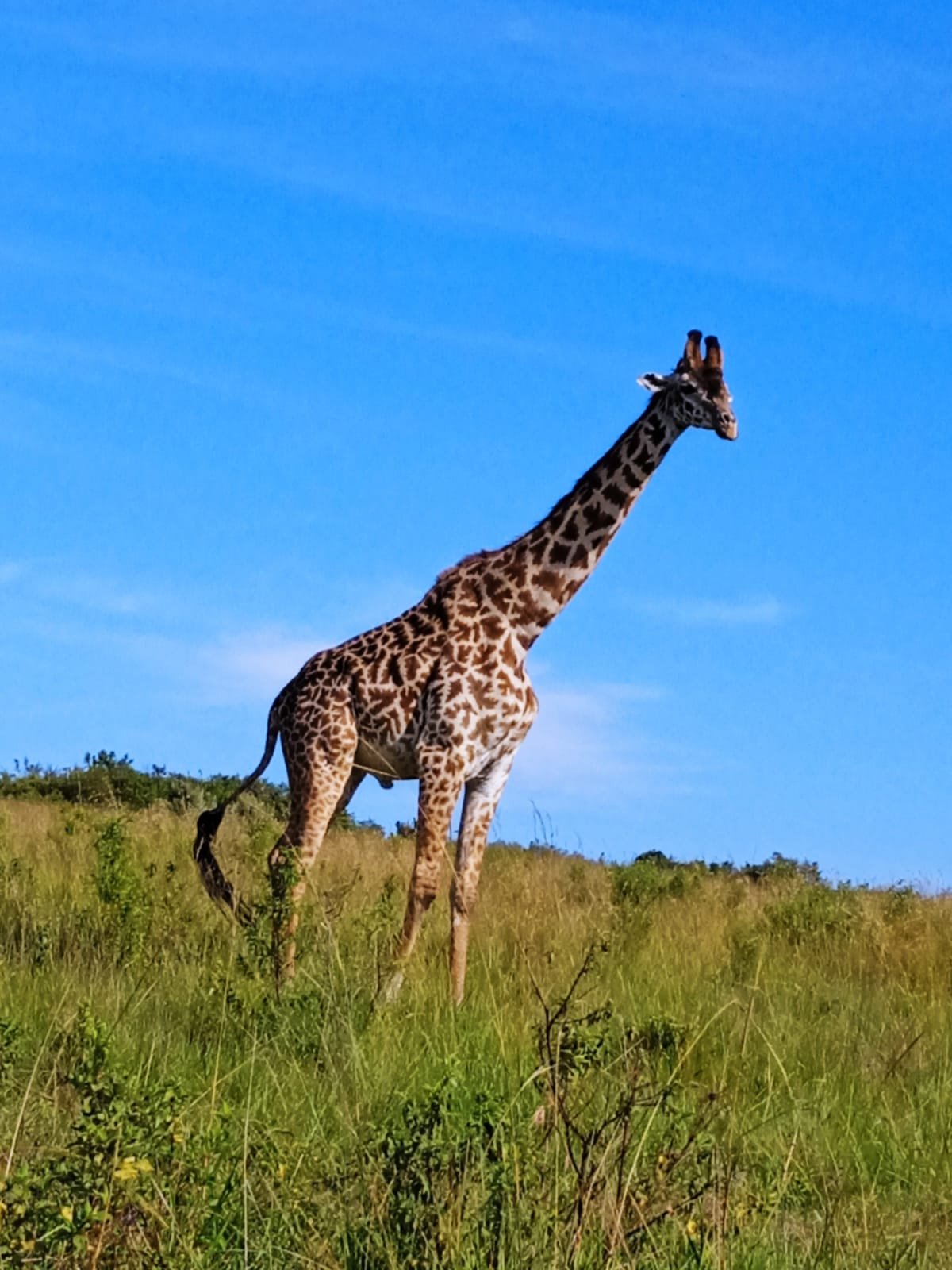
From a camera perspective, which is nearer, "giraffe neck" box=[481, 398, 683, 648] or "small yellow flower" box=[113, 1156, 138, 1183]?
"small yellow flower" box=[113, 1156, 138, 1183]

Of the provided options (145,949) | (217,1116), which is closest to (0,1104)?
(217,1116)

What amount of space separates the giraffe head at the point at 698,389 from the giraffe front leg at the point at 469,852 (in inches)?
88.9

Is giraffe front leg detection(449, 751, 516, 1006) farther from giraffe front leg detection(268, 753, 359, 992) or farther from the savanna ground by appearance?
giraffe front leg detection(268, 753, 359, 992)

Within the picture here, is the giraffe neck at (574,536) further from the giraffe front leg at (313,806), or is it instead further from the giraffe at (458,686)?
the giraffe front leg at (313,806)

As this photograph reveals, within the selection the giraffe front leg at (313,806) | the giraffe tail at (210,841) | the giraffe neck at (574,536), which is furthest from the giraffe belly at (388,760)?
the giraffe neck at (574,536)

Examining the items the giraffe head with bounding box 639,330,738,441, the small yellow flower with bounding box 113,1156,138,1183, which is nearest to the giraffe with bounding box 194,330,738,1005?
the giraffe head with bounding box 639,330,738,441

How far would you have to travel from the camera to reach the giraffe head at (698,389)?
32.9 feet

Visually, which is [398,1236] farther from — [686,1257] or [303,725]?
[303,725]

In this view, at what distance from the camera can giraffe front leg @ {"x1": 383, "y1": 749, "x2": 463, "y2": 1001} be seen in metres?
9.44

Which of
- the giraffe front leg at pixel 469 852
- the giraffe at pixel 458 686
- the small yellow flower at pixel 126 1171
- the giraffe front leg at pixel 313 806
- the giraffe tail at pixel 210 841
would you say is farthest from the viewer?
the giraffe tail at pixel 210 841

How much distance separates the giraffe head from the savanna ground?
3.21 meters

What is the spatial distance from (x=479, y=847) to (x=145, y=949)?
1.95 meters

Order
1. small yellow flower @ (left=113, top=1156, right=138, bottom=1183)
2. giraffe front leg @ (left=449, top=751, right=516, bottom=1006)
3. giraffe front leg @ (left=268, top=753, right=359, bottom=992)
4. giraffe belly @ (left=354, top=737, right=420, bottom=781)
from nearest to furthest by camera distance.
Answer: small yellow flower @ (left=113, top=1156, right=138, bottom=1183)
giraffe front leg @ (left=449, top=751, right=516, bottom=1006)
giraffe front leg @ (left=268, top=753, right=359, bottom=992)
giraffe belly @ (left=354, top=737, right=420, bottom=781)

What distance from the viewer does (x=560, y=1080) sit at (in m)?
4.93
